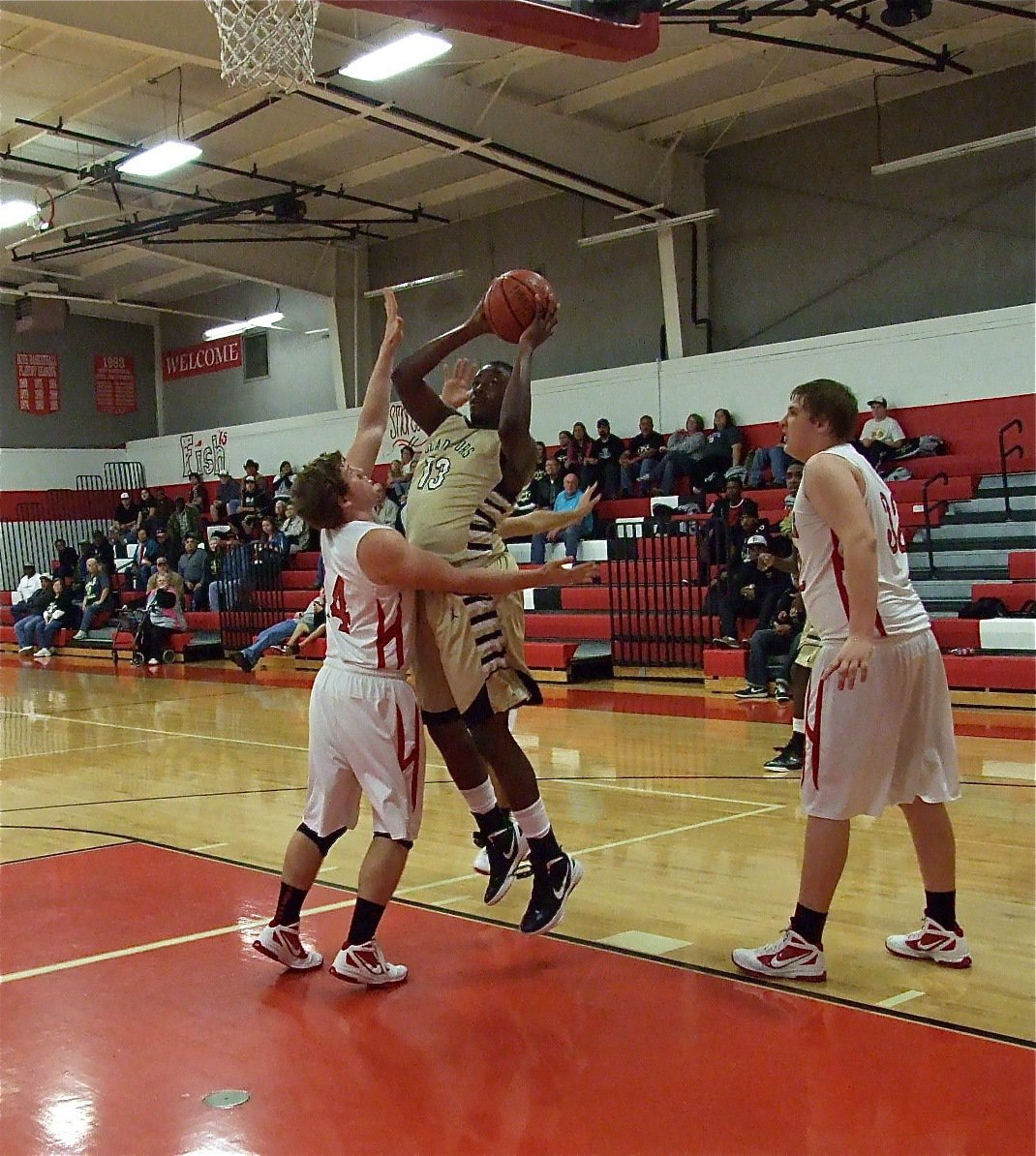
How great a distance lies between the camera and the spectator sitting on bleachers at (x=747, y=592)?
11569 mm

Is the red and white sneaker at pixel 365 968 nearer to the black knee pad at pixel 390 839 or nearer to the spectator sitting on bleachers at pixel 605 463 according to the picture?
the black knee pad at pixel 390 839

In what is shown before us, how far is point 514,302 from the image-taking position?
448 centimetres

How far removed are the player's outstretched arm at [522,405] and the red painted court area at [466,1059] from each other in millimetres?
1540

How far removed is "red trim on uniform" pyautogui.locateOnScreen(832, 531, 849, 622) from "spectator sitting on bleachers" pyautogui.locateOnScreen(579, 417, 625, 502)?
1260 centimetres

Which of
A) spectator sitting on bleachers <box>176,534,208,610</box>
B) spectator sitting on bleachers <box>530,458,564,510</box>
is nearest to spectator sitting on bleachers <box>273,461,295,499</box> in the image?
spectator sitting on bleachers <box>176,534,208,610</box>

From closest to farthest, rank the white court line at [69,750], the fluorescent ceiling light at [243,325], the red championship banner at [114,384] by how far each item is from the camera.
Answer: the white court line at [69,750], the fluorescent ceiling light at [243,325], the red championship banner at [114,384]

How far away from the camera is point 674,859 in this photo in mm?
5223

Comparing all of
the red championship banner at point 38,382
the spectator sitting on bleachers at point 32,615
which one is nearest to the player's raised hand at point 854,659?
the spectator sitting on bleachers at point 32,615

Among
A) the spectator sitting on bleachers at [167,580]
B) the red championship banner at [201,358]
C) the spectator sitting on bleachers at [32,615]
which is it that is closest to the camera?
the spectator sitting on bleachers at [167,580]

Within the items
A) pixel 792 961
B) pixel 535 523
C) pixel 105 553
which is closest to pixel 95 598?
pixel 105 553

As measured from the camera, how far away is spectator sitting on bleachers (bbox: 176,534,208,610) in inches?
758

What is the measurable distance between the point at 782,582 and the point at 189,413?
691 inches

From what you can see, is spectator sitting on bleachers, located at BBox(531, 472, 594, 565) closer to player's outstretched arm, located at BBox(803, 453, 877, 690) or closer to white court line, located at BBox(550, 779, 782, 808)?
white court line, located at BBox(550, 779, 782, 808)

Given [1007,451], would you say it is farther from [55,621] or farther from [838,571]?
[55,621]
